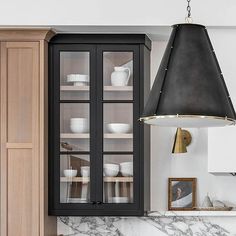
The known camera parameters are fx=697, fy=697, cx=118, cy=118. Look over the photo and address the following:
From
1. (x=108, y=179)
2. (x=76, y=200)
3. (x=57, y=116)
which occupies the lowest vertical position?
(x=76, y=200)

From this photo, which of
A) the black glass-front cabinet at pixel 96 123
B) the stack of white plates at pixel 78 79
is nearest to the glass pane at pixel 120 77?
the black glass-front cabinet at pixel 96 123

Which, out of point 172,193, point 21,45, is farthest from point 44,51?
point 172,193

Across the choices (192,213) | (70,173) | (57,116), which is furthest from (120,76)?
(192,213)

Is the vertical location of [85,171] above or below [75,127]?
below

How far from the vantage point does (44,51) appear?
457cm

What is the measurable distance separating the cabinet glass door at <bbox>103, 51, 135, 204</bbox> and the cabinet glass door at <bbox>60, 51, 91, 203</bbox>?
0.42 feet

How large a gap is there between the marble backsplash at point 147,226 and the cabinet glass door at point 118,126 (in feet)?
1.13

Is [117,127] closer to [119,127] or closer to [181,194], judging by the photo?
[119,127]

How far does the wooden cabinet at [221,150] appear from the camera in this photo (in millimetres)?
4547

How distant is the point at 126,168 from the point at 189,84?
182cm

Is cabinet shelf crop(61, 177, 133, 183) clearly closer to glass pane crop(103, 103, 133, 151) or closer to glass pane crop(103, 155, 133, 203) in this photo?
glass pane crop(103, 155, 133, 203)

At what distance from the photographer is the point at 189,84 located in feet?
9.59
